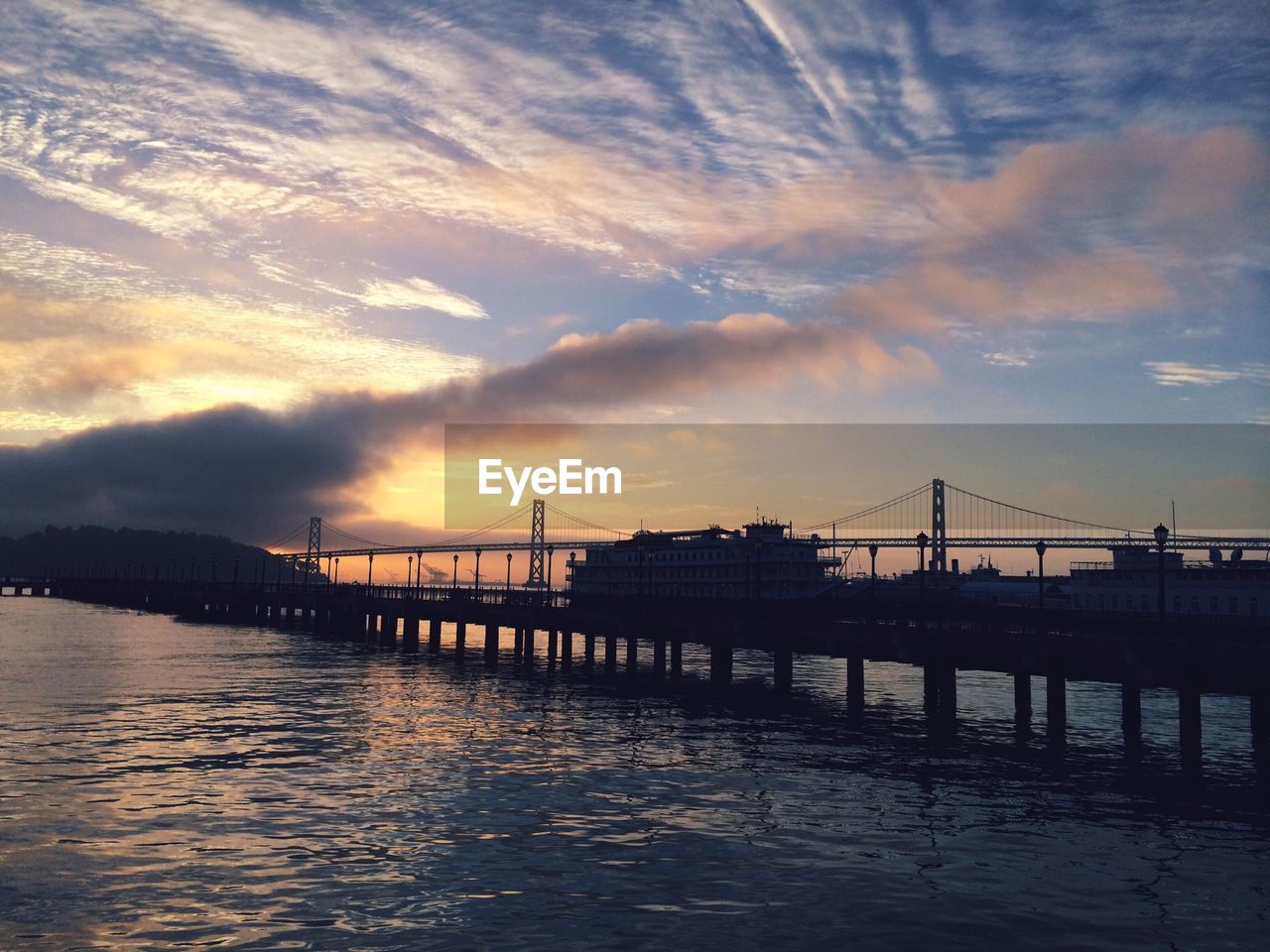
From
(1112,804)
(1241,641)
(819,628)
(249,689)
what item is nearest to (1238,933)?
(1112,804)

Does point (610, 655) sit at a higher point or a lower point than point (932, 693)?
lower

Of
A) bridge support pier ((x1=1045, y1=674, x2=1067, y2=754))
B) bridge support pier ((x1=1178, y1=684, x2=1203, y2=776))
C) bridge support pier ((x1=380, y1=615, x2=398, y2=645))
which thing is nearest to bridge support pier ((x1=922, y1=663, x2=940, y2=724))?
bridge support pier ((x1=1045, y1=674, x2=1067, y2=754))

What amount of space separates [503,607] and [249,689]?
31599mm

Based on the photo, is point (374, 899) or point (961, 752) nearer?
point (374, 899)

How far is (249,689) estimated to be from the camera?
2378 inches

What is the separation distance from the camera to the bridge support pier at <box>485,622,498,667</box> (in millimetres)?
88562

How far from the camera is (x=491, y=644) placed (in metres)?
91.1

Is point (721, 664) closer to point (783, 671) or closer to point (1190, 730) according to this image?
point (783, 671)

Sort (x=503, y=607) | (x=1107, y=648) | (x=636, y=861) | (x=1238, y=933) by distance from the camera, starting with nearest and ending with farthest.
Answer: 1. (x=1238, y=933)
2. (x=636, y=861)
3. (x=1107, y=648)
4. (x=503, y=607)

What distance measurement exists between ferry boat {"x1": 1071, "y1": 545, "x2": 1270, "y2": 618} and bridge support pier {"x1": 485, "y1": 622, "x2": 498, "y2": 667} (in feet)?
165

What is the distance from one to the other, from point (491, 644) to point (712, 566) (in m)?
37.3

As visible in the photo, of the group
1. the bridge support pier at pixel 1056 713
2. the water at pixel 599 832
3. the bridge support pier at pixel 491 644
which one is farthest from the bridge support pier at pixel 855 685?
the bridge support pier at pixel 491 644

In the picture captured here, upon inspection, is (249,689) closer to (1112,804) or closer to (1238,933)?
(1112,804)

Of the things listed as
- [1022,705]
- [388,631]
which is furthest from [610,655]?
[388,631]
